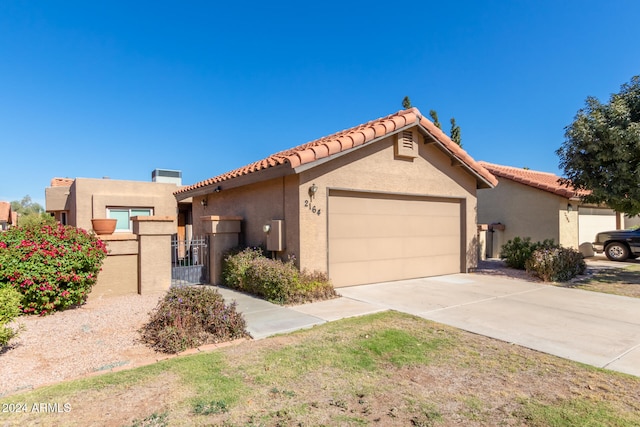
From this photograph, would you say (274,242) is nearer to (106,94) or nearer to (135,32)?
(135,32)

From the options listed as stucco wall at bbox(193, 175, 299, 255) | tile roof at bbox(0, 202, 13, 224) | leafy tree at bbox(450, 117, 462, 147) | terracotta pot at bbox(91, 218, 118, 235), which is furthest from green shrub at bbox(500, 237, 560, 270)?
tile roof at bbox(0, 202, 13, 224)

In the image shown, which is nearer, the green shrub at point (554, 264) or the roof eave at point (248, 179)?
the roof eave at point (248, 179)

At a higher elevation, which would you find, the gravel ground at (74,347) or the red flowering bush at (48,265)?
the red flowering bush at (48,265)

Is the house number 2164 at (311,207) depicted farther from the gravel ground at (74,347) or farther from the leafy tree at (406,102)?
the leafy tree at (406,102)

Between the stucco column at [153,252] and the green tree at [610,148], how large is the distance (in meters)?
12.5

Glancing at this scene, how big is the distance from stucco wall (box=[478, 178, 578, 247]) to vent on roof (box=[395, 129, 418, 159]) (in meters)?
9.15

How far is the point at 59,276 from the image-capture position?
672 cm

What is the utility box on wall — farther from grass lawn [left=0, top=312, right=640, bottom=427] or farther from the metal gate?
grass lawn [left=0, top=312, right=640, bottom=427]

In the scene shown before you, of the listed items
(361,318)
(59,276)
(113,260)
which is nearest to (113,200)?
(113,260)

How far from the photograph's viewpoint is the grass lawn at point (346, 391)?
323cm

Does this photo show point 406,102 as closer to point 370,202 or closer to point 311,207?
point 370,202

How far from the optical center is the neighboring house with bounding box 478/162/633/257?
51.6ft

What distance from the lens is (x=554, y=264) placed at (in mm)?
10758

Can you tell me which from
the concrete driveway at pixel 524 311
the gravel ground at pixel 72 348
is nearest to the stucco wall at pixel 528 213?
the concrete driveway at pixel 524 311
